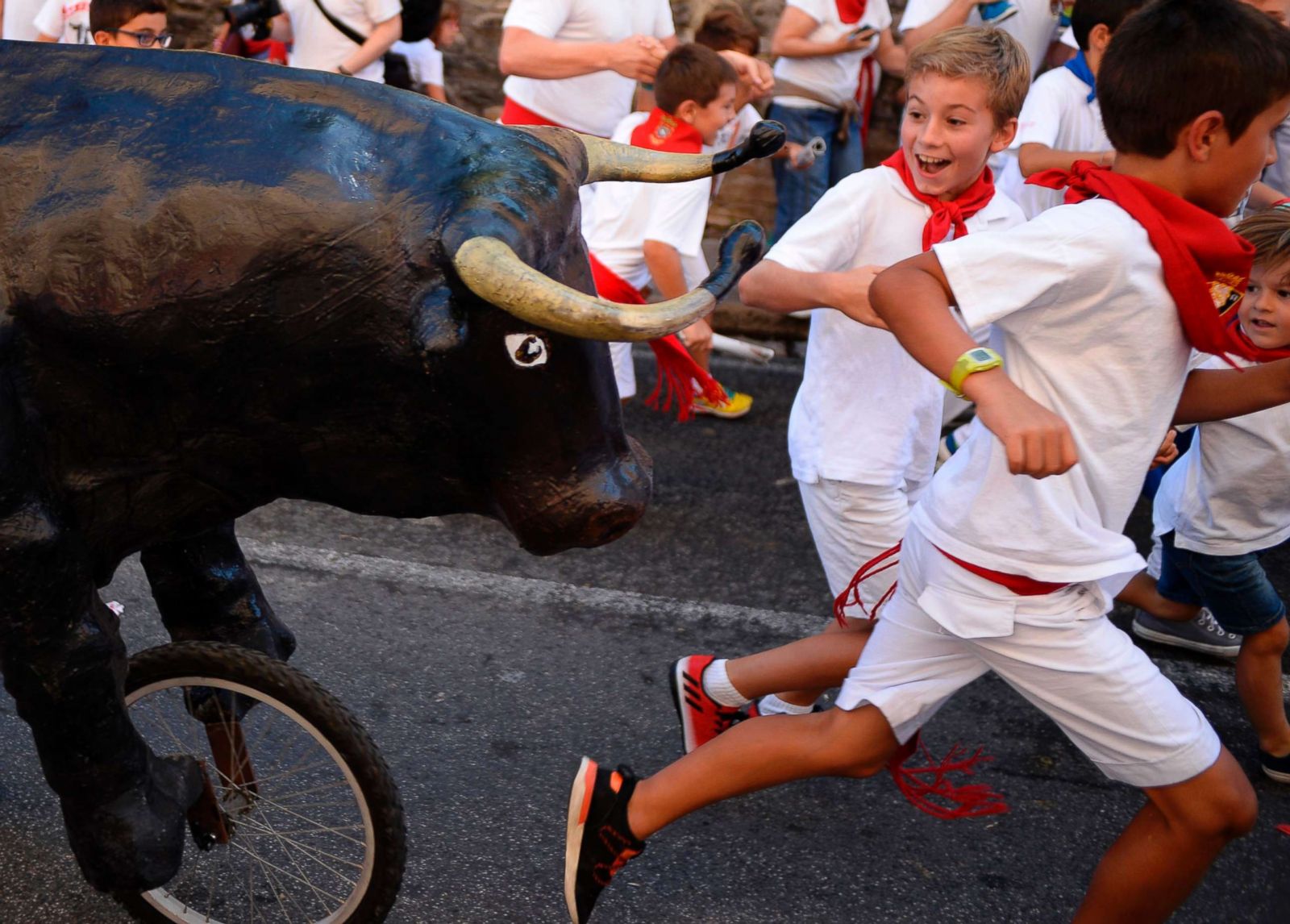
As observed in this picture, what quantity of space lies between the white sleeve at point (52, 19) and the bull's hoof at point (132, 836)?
412 centimetres

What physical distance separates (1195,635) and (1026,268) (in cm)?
222

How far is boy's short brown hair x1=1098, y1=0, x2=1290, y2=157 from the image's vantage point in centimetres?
223

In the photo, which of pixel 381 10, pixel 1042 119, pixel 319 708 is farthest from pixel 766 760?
pixel 381 10

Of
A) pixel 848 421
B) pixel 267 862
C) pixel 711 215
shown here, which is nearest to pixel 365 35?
pixel 711 215

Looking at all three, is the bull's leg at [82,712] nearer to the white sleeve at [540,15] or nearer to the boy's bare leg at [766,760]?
the boy's bare leg at [766,760]

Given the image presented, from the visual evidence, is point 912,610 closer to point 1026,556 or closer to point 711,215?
point 1026,556

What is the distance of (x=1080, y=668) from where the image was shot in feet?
7.64

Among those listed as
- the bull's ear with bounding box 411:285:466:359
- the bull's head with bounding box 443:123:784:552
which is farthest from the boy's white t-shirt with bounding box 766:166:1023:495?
the bull's ear with bounding box 411:285:466:359

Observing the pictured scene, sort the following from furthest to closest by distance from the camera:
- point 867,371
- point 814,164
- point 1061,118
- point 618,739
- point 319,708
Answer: point 814,164 < point 1061,118 < point 618,739 < point 867,371 < point 319,708

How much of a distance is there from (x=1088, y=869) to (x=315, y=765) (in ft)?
5.29

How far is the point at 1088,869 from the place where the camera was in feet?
10.0

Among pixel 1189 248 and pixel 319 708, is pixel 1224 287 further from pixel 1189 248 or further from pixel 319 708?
pixel 319 708

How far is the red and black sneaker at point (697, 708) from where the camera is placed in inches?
126

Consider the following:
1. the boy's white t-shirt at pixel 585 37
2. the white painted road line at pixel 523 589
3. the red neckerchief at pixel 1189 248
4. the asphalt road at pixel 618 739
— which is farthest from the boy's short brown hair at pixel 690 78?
the red neckerchief at pixel 1189 248
